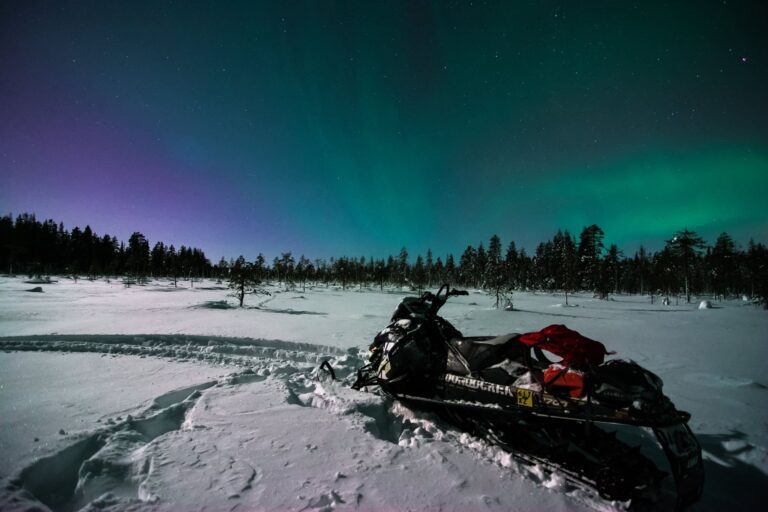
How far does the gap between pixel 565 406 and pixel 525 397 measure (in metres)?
0.29

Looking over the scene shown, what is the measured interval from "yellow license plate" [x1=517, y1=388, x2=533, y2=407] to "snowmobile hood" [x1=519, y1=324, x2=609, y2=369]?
1.21 feet

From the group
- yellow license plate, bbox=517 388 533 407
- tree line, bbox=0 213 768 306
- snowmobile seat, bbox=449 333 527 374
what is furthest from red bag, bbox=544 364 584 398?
tree line, bbox=0 213 768 306

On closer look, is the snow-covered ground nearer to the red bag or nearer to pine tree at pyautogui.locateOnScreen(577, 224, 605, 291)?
the red bag

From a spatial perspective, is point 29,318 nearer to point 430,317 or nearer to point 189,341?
point 189,341

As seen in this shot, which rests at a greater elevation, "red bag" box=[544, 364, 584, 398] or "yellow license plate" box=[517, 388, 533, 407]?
"red bag" box=[544, 364, 584, 398]

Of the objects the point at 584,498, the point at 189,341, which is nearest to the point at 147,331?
the point at 189,341

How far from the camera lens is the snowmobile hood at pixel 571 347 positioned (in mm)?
2346

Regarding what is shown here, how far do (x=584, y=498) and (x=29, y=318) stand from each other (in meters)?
16.6

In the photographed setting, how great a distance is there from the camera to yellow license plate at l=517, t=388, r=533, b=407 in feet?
8.09

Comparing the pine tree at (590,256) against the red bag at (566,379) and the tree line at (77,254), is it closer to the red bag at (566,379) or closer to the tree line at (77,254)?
the red bag at (566,379)

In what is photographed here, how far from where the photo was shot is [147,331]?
8.55m

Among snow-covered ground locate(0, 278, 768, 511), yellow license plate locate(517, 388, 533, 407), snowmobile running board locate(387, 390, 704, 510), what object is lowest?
snow-covered ground locate(0, 278, 768, 511)

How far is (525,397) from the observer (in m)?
2.51

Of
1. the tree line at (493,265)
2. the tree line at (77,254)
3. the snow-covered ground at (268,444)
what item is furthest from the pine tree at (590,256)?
the tree line at (77,254)
